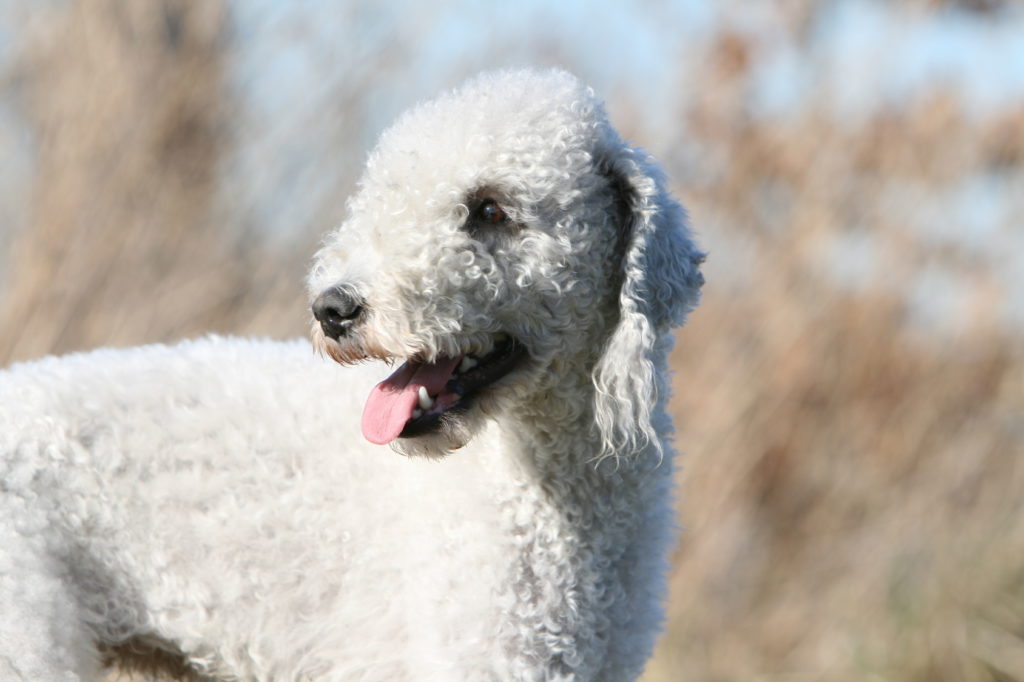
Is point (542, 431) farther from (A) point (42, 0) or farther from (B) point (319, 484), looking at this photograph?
(A) point (42, 0)

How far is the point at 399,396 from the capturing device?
265 cm

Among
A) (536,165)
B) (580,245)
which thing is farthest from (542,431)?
(536,165)

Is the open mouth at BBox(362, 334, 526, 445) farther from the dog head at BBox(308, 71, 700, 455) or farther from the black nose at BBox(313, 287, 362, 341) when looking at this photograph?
the black nose at BBox(313, 287, 362, 341)

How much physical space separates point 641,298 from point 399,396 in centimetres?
58

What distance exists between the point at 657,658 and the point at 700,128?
2.76 m

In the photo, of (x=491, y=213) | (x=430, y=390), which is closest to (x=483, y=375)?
(x=430, y=390)

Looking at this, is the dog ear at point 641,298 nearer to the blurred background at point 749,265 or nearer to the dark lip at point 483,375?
the dark lip at point 483,375

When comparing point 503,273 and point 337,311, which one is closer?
point 337,311

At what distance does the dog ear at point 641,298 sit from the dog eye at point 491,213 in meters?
0.30

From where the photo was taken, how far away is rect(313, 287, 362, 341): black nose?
253cm

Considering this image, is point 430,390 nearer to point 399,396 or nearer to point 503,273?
point 399,396

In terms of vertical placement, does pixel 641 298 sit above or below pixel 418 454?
above

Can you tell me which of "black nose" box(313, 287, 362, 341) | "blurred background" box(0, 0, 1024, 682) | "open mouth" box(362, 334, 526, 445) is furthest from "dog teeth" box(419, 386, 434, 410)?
"blurred background" box(0, 0, 1024, 682)

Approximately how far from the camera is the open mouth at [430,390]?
2600mm
